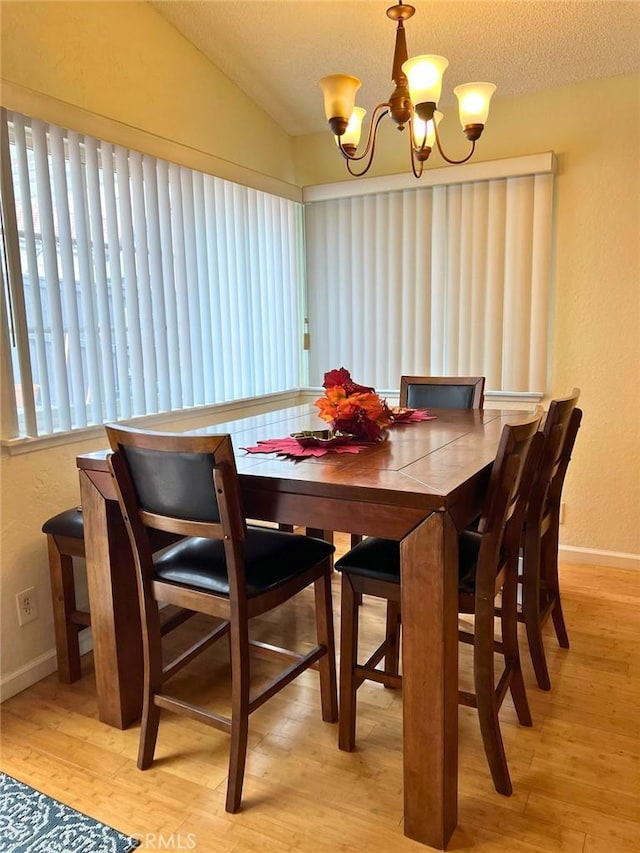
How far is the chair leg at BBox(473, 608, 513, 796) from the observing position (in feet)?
5.33

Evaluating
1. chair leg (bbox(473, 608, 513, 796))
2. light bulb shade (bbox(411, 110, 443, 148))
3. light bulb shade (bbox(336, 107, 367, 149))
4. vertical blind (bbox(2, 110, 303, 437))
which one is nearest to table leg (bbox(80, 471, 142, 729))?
vertical blind (bbox(2, 110, 303, 437))

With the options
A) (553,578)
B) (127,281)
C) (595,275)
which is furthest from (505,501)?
(595,275)

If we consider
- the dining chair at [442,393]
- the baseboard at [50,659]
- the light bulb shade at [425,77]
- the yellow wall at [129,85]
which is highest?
the yellow wall at [129,85]

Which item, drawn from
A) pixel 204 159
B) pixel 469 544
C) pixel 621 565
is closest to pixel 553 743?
pixel 469 544

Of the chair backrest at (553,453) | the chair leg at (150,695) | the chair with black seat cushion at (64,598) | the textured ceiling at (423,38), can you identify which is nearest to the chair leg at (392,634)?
the chair backrest at (553,453)

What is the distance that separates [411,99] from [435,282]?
160 centimetres

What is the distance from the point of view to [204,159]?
3012 millimetres

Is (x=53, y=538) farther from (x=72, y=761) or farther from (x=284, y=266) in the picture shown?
(x=284, y=266)

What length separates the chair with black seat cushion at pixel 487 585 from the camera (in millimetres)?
1549

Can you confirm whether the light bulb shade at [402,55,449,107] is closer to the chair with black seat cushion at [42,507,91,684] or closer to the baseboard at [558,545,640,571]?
the chair with black seat cushion at [42,507,91,684]

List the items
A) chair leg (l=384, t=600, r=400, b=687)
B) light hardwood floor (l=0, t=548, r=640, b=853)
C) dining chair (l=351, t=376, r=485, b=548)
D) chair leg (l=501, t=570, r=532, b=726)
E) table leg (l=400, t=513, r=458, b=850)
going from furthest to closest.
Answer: dining chair (l=351, t=376, r=485, b=548)
chair leg (l=384, t=600, r=400, b=687)
chair leg (l=501, t=570, r=532, b=726)
light hardwood floor (l=0, t=548, r=640, b=853)
table leg (l=400, t=513, r=458, b=850)

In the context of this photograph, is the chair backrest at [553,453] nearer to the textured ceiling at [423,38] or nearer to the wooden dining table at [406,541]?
the wooden dining table at [406,541]

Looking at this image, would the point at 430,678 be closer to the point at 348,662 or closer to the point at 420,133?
the point at 348,662

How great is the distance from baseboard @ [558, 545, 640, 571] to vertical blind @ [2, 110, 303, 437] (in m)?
1.95
